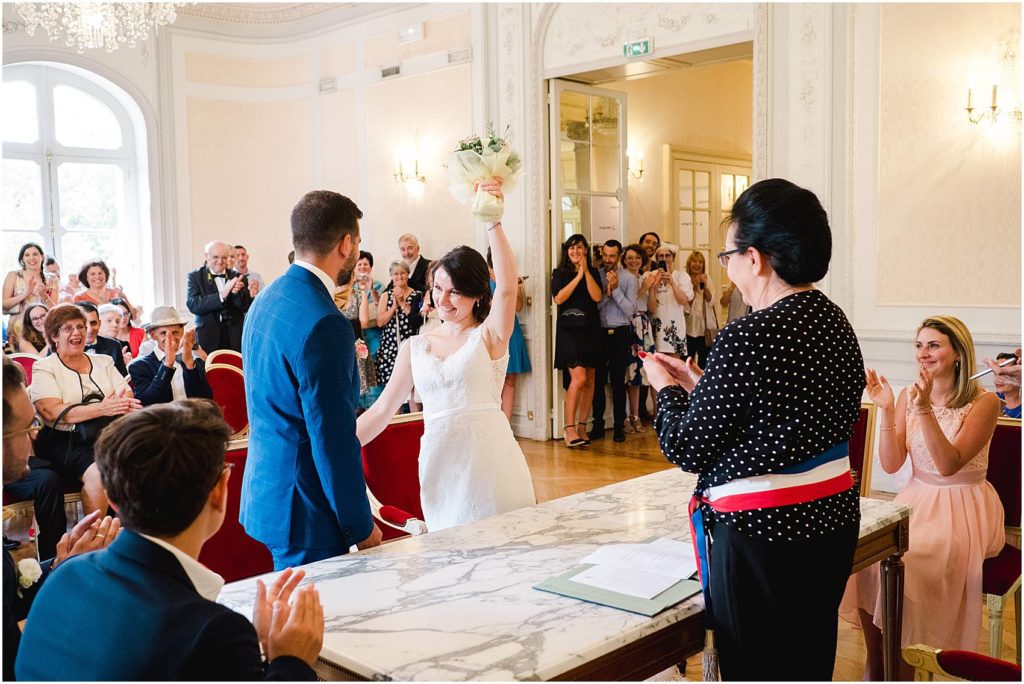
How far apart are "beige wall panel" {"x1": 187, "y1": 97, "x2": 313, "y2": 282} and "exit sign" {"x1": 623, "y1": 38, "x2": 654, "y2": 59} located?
13.2 ft

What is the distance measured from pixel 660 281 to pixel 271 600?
696 centimetres

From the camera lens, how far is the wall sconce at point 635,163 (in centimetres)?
992

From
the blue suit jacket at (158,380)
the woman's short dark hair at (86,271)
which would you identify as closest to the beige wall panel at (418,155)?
the woman's short dark hair at (86,271)

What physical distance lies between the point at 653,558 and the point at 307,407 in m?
0.90

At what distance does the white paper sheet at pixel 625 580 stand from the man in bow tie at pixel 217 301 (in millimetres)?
6141

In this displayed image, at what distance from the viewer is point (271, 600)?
1520mm

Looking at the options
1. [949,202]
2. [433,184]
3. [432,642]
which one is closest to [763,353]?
[432,642]

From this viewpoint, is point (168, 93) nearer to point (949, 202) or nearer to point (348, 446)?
point (949, 202)

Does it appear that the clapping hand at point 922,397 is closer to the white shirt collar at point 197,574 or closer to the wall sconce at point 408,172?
the white shirt collar at point 197,574

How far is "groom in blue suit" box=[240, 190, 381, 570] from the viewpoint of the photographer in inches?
90.5

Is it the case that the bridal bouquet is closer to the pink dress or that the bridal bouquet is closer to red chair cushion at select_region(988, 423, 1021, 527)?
the pink dress

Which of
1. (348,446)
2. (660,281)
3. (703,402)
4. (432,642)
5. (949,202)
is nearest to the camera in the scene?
(432,642)

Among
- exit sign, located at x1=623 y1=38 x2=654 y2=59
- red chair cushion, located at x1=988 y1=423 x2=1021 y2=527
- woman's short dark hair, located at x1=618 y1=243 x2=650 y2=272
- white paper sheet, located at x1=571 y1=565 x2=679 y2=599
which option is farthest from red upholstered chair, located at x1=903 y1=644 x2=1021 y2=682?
woman's short dark hair, located at x1=618 y1=243 x2=650 y2=272

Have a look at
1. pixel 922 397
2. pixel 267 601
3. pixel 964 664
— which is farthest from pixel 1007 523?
pixel 267 601
